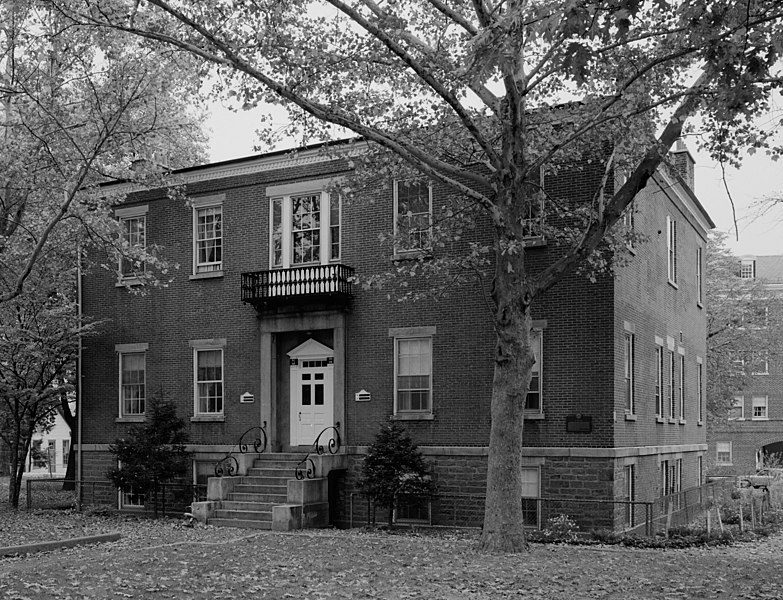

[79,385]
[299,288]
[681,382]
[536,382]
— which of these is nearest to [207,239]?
[299,288]

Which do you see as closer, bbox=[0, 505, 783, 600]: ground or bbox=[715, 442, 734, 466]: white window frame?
bbox=[0, 505, 783, 600]: ground

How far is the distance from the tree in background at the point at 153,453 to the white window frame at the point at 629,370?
11159mm

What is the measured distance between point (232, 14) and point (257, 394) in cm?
1140

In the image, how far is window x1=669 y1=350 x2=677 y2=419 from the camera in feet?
90.6

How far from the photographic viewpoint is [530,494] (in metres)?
21.7

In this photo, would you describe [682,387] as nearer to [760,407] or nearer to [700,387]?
[700,387]

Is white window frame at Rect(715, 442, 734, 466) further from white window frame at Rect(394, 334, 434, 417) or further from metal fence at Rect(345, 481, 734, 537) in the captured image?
white window frame at Rect(394, 334, 434, 417)

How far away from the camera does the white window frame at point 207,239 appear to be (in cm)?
2623

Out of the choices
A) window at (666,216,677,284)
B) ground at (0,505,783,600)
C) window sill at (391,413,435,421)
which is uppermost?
window at (666,216,677,284)

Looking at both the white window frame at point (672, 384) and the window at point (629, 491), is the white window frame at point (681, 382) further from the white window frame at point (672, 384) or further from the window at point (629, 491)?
the window at point (629, 491)

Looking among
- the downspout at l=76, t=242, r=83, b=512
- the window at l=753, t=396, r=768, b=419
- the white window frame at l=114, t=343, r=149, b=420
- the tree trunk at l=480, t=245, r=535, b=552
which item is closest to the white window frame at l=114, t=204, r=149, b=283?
the downspout at l=76, t=242, r=83, b=512

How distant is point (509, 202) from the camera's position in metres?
16.8

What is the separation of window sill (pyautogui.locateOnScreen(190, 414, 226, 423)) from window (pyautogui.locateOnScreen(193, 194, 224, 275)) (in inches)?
151

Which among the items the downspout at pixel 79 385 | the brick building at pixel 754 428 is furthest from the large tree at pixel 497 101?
the brick building at pixel 754 428
